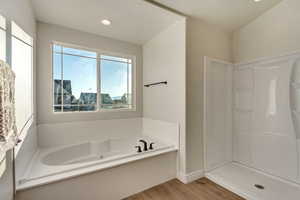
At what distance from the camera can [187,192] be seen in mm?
1802

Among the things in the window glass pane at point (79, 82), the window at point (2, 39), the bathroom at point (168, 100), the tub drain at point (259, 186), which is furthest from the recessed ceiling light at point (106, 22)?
the tub drain at point (259, 186)

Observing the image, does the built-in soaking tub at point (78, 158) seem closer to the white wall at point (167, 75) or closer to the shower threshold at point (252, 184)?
the white wall at point (167, 75)

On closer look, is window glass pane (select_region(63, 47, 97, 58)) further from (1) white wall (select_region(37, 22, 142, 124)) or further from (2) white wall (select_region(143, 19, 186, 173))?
(2) white wall (select_region(143, 19, 186, 173))

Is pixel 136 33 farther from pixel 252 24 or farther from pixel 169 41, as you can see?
pixel 252 24

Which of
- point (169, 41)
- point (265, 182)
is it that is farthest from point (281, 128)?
point (169, 41)

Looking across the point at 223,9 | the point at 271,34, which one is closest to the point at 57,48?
the point at 223,9

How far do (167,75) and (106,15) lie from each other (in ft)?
4.25

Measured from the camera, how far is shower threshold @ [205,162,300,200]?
5.43 feet

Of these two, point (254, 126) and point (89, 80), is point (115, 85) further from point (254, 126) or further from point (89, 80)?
point (254, 126)

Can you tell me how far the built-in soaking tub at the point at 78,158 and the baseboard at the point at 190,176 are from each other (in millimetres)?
415

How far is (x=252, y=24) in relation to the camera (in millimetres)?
2320

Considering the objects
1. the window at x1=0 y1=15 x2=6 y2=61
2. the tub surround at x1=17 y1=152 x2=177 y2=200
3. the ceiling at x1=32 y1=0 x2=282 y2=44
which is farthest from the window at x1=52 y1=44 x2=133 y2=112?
the window at x1=0 y1=15 x2=6 y2=61

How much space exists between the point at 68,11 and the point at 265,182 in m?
3.70

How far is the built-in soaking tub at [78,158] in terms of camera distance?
1349 mm
